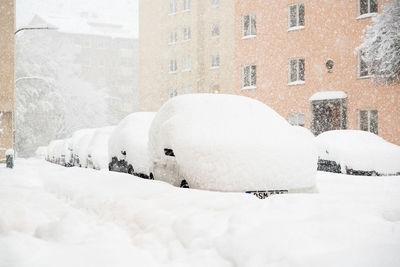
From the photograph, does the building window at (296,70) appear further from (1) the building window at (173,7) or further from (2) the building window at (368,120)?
(1) the building window at (173,7)

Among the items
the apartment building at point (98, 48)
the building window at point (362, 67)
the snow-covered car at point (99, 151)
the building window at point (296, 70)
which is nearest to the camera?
the snow-covered car at point (99, 151)

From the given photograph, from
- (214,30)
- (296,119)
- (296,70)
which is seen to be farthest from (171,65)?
(296,119)

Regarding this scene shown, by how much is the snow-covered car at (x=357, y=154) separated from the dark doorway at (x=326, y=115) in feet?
30.8

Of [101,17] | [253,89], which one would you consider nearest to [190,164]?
[253,89]

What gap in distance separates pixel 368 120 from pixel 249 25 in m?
9.21

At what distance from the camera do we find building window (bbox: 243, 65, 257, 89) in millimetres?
25984

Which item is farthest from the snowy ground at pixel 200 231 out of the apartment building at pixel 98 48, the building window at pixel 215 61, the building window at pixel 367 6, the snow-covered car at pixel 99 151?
the apartment building at pixel 98 48

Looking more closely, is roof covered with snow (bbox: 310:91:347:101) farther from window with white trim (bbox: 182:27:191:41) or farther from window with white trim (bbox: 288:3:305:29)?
window with white trim (bbox: 182:27:191:41)

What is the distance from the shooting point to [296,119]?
78.2 ft

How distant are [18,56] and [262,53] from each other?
26.2 meters

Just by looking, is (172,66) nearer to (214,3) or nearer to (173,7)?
(173,7)

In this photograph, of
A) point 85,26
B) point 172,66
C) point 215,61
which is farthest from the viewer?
point 85,26

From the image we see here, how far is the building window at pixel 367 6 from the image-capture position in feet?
70.6

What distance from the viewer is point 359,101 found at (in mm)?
21438
